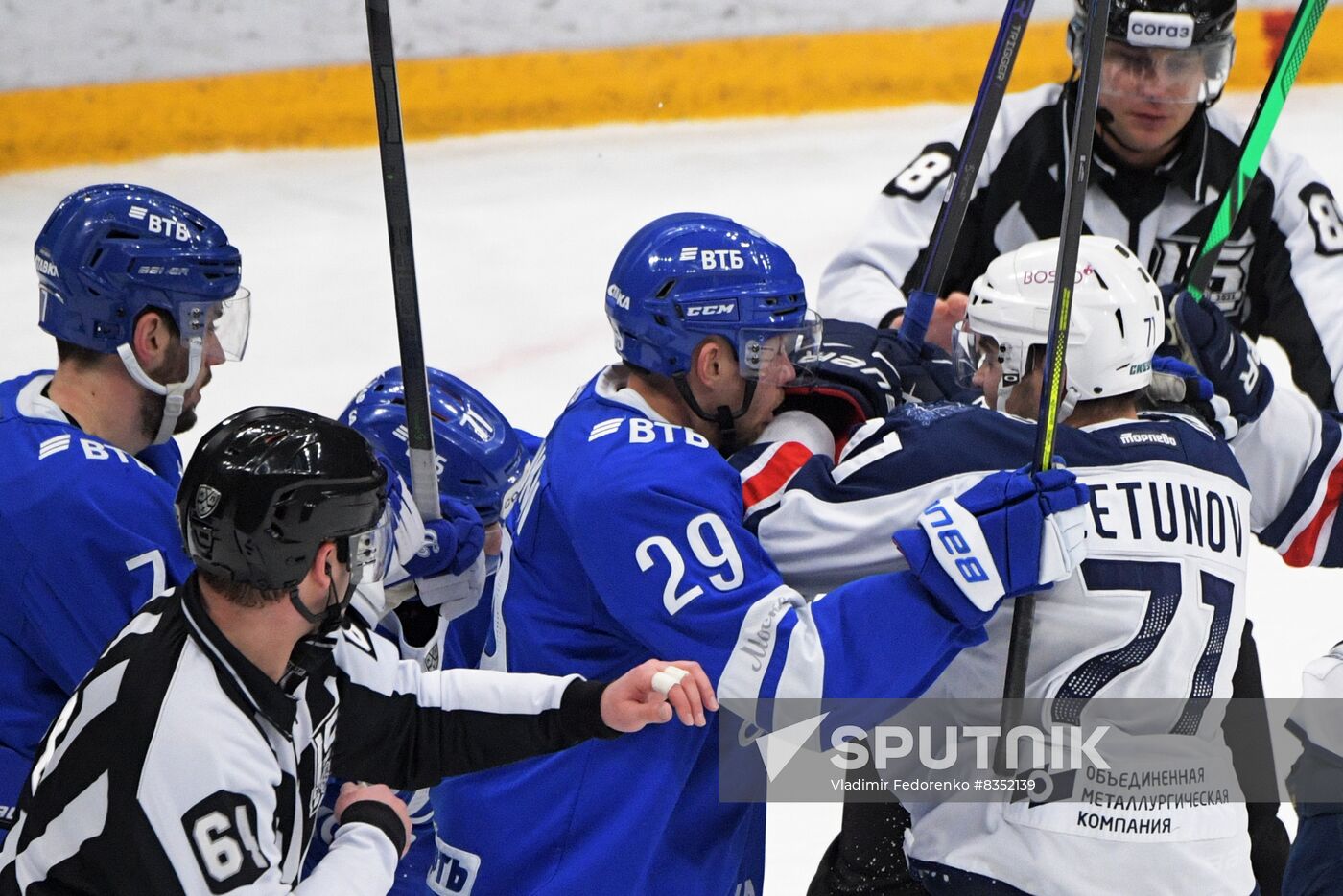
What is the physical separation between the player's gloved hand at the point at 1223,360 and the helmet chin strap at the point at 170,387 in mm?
1517

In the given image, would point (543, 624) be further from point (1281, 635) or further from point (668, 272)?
point (1281, 635)

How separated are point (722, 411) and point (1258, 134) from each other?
3.57ft

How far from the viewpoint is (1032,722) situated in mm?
2252

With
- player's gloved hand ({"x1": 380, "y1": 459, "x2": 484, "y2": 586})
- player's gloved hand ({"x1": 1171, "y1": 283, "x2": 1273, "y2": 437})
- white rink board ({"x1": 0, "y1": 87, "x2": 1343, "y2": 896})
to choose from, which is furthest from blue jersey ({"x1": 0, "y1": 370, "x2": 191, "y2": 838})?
white rink board ({"x1": 0, "y1": 87, "x2": 1343, "y2": 896})

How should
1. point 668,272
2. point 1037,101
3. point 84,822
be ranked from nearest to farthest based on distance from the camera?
point 84,822 → point 668,272 → point 1037,101

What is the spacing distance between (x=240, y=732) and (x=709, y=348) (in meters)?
0.85

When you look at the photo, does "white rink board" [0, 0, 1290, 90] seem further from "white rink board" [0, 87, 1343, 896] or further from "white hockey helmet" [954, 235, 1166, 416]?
"white hockey helmet" [954, 235, 1166, 416]

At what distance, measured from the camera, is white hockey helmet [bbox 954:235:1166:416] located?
7.35 feet

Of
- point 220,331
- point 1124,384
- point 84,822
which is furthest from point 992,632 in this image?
point 220,331

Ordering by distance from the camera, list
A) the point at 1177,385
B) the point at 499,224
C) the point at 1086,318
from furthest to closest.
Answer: the point at 499,224 → the point at 1177,385 → the point at 1086,318

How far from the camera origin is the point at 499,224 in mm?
6301

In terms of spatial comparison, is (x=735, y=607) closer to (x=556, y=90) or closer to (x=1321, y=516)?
(x=1321, y=516)

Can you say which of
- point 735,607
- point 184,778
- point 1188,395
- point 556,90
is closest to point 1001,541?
point 735,607

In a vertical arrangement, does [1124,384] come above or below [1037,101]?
below
